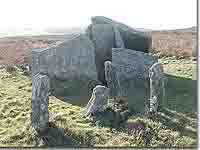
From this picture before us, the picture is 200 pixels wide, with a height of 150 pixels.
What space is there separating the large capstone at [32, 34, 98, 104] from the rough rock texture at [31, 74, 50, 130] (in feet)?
19.9

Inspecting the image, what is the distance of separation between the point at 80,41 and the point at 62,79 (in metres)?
2.11

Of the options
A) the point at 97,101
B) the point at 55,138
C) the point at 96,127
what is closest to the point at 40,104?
the point at 55,138

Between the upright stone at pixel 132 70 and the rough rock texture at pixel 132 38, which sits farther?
the rough rock texture at pixel 132 38

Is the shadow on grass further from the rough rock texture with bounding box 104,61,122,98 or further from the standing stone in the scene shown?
the standing stone

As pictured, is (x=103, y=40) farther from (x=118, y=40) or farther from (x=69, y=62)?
(x=69, y=62)

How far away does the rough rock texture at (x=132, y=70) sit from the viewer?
70.4 ft

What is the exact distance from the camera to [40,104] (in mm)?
16359

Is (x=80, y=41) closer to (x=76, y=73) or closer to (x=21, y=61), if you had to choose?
(x=76, y=73)

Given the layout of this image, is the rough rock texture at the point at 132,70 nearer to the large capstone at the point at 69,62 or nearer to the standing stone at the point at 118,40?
A: the large capstone at the point at 69,62

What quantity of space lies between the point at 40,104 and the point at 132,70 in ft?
24.0

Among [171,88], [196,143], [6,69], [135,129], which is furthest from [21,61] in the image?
[196,143]

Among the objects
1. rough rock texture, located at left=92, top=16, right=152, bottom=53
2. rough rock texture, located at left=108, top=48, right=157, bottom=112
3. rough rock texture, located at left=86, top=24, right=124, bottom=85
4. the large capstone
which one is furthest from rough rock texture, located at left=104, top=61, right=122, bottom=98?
rough rock texture, located at left=92, top=16, right=152, bottom=53

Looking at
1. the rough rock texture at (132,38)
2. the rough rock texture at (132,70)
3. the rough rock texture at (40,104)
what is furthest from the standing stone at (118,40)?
the rough rock texture at (40,104)

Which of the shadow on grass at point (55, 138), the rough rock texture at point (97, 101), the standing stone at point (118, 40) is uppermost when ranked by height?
the standing stone at point (118, 40)
